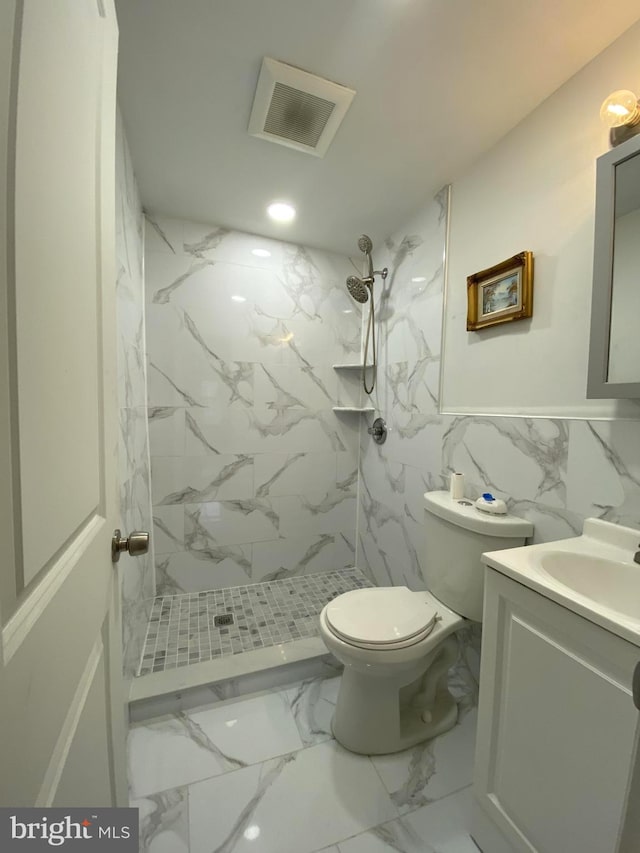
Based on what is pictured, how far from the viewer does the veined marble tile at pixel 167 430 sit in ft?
6.07

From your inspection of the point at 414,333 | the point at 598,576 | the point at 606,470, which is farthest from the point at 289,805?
the point at 414,333

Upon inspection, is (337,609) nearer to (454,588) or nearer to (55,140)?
(454,588)

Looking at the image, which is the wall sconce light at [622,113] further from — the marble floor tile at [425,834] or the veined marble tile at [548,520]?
the marble floor tile at [425,834]

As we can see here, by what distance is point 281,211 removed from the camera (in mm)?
1729

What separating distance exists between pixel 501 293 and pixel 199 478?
178cm

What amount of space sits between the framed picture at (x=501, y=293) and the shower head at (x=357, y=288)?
701mm

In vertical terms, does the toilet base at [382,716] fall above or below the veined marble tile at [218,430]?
below

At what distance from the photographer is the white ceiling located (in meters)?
0.88

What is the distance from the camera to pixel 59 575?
40cm

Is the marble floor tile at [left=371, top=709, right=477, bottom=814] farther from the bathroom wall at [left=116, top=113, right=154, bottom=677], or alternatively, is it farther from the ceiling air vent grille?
the ceiling air vent grille

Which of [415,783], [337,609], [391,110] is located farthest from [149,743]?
[391,110]

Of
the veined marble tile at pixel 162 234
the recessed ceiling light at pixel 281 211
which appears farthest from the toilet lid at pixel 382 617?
the veined marble tile at pixel 162 234

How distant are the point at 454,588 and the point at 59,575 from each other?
1209 mm

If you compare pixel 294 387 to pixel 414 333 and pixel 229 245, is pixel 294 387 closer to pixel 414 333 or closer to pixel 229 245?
pixel 414 333
